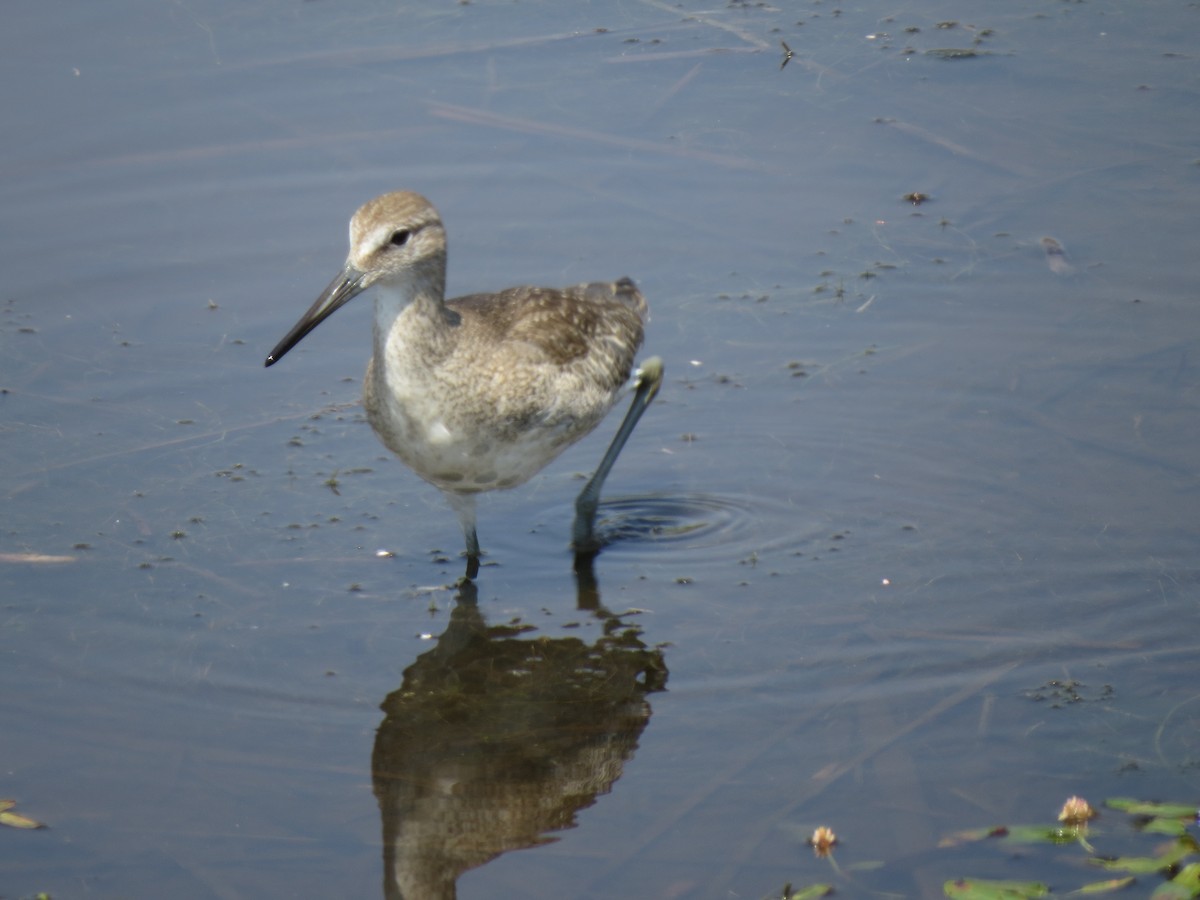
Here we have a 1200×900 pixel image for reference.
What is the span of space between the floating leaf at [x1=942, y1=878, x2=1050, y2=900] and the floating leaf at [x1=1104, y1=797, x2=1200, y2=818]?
0.45 meters

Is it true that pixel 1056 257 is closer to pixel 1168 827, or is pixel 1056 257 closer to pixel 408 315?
pixel 408 315

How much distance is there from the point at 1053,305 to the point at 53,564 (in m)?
4.75

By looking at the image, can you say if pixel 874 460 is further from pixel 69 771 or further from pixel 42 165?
pixel 42 165

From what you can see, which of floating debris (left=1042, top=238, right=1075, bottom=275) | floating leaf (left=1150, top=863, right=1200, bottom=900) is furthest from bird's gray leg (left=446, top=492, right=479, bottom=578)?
floating debris (left=1042, top=238, right=1075, bottom=275)

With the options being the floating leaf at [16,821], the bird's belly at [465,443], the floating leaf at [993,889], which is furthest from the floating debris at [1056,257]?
the floating leaf at [16,821]

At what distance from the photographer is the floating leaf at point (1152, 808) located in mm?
4812

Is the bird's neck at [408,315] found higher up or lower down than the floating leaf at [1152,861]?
higher up

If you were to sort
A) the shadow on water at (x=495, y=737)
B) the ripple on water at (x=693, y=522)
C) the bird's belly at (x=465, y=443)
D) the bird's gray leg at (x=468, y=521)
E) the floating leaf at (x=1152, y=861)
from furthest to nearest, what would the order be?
the ripple on water at (x=693, y=522) < the bird's gray leg at (x=468, y=521) < the bird's belly at (x=465, y=443) < the shadow on water at (x=495, y=737) < the floating leaf at (x=1152, y=861)

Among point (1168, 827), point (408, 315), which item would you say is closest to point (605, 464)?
point (408, 315)

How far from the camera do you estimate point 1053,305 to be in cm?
810

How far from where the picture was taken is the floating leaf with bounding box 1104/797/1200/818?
15.8 ft

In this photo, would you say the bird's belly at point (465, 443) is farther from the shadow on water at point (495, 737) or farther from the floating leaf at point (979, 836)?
the floating leaf at point (979, 836)

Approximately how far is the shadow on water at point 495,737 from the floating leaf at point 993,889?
1176 millimetres

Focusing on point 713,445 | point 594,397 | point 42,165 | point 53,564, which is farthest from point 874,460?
point 42,165
